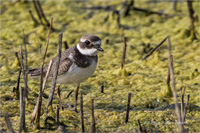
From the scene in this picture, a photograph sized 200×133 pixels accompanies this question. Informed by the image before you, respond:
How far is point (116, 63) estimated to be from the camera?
6375mm

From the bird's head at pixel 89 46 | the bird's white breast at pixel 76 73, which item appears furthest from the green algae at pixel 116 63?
the bird's head at pixel 89 46

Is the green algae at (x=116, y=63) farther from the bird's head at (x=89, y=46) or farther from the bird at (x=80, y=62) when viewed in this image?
the bird's head at (x=89, y=46)

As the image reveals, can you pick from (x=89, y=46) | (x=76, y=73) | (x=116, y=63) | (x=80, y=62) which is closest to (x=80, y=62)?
(x=80, y=62)

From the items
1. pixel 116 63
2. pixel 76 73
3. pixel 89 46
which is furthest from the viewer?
pixel 116 63

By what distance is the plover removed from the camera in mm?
4707

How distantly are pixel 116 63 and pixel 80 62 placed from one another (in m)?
1.75

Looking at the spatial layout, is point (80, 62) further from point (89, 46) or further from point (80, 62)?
point (89, 46)

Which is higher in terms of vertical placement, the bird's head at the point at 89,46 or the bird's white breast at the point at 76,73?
the bird's head at the point at 89,46

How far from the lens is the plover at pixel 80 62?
15.4 ft

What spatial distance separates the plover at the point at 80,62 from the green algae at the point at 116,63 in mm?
462

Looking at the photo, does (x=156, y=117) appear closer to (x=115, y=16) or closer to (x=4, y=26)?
(x=115, y=16)

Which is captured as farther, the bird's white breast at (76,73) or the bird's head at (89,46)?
the bird's head at (89,46)

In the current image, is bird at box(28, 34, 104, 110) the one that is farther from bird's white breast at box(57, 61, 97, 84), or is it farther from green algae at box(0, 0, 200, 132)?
green algae at box(0, 0, 200, 132)

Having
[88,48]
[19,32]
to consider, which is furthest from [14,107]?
[19,32]
